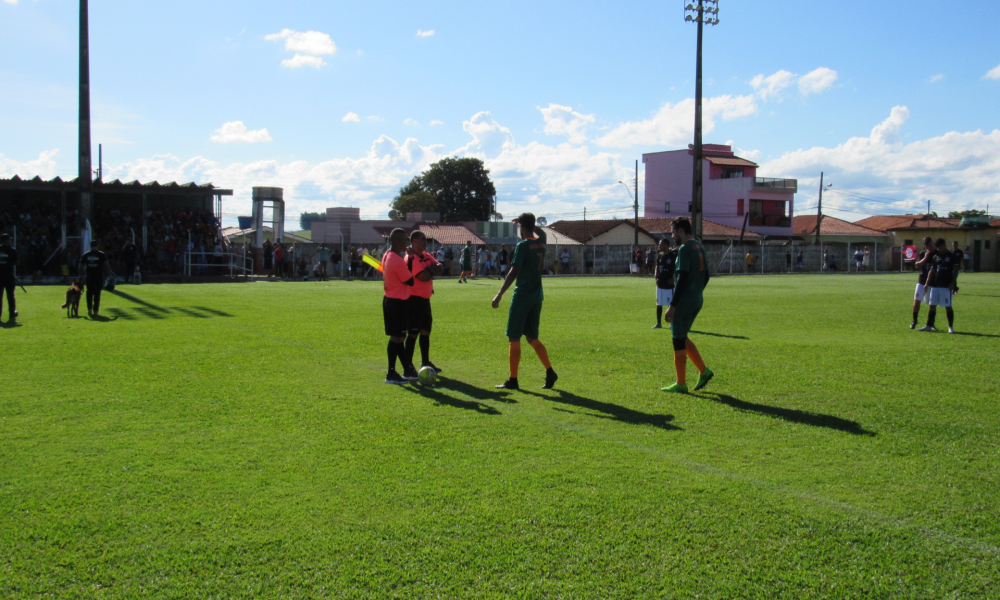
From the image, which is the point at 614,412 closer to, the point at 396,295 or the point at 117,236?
the point at 396,295

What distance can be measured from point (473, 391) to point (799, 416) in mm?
3296

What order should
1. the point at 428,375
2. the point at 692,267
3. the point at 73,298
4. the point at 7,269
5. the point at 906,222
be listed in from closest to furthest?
the point at 692,267
the point at 428,375
the point at 7,269
the point at 73,298
the point at 906,222

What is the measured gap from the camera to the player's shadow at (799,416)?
647cm

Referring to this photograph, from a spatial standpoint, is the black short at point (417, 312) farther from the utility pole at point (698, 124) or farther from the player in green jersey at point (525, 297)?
the utility pole at point (698, 124)

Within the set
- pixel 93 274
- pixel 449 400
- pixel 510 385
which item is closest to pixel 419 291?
pixel 510 385

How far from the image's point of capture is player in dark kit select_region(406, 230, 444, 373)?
8734 millimetres

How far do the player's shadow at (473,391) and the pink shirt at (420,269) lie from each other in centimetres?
105

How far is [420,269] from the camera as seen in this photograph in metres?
8.73

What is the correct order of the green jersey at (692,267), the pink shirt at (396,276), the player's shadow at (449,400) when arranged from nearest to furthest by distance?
1. the player's shadow at (449,400)
2. the green jersey at (692,267)
3. the pink shirt at (396,276)

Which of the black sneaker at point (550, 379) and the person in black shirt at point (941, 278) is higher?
the person in black shirt at point (941, 278)

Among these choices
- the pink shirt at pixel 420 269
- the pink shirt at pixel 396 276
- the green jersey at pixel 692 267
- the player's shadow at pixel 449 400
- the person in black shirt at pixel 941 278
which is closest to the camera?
the player's shadow at pixel 449 400

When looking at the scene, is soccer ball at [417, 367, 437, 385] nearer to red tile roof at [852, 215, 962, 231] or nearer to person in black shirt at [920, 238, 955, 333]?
person in black shirt at [920, 238, 955, 333]

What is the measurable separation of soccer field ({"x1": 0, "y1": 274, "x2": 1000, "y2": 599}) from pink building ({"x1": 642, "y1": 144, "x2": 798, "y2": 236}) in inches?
2638

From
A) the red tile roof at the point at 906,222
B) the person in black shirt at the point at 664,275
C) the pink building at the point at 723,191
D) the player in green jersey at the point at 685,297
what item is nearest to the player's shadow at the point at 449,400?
the player in green jersey at the point at 685,297
